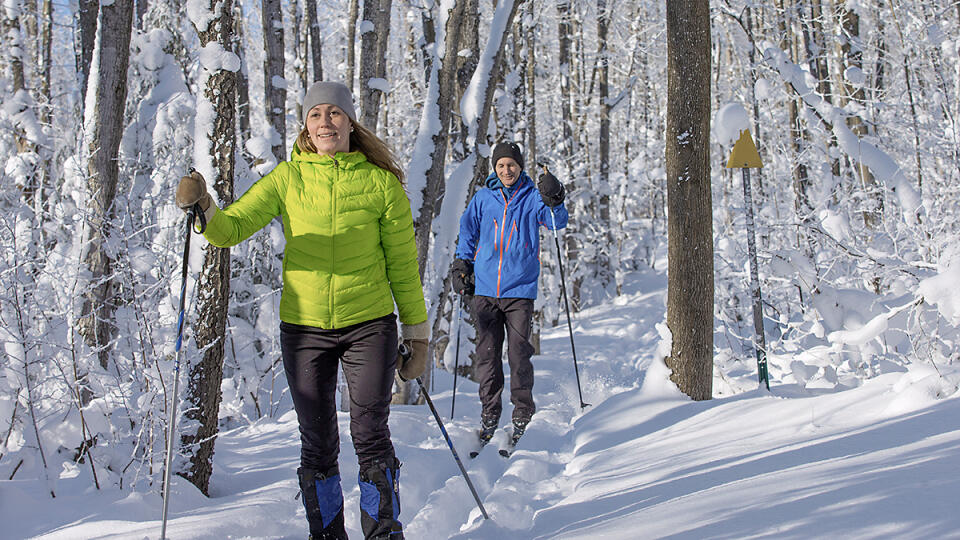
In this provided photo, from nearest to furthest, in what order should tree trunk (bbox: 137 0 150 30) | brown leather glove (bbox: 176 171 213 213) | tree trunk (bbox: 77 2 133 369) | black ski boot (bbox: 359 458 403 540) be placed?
1. brown leather glove (bbox: 176 171 213 213)
2. black ski boot (bbox: 359 458 403 540)
3. tree trunk (bbox: 77 2 133 369)
4. tree trunk (bbox: 137 0 150 30)

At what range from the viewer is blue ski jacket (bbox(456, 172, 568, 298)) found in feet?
17.2

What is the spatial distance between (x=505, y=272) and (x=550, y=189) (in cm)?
74

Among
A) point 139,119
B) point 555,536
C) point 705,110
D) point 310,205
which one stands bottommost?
point 555,536

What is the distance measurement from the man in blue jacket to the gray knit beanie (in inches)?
91.5

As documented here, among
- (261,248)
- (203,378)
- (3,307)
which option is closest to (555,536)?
(203,378)

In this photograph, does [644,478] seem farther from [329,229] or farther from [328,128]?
[328,128]

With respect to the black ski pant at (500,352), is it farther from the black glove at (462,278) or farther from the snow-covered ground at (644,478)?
the snow-covered ground at (644,478)

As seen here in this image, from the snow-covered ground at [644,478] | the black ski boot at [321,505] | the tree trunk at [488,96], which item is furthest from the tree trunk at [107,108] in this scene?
the black ski boot at [321,505]

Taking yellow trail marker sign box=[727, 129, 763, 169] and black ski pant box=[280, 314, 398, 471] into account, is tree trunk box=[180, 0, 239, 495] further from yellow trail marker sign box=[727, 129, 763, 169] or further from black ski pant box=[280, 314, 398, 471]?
yellow trail marker sign box=[727, 129, 763, 169]

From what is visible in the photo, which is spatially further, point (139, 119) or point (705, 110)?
point (139, 119)

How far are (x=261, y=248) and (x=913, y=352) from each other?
22.7ft

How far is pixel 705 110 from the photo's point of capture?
5.36 meters

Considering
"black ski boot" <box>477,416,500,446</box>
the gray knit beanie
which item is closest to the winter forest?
the gray knit beanie

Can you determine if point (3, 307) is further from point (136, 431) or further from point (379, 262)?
point (379, 262)
